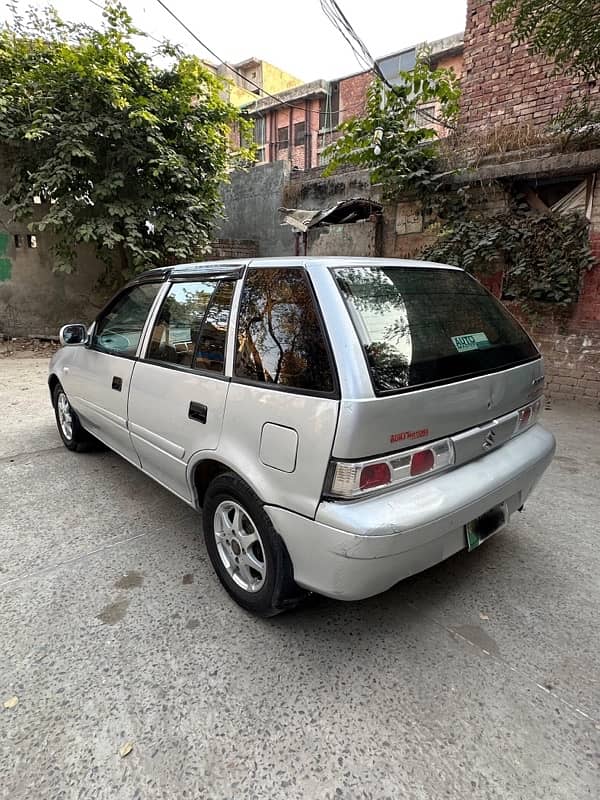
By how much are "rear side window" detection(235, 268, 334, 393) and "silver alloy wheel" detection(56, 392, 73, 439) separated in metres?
2.48

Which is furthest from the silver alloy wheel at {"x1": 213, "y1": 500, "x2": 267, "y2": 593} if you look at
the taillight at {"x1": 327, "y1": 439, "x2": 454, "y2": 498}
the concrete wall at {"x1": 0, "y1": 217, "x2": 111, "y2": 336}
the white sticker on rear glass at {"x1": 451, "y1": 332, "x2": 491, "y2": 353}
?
the concrete wall at {"x1": 0, "y1": 217, "x2": 111, "y2": 336}

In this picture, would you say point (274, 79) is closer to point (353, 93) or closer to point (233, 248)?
point (353, 93)

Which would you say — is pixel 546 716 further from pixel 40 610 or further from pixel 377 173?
pixel 377 173

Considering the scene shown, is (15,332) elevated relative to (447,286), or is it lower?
lower

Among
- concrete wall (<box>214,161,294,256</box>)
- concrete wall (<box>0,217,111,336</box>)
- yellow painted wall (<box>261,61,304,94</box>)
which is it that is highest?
yellow painted wall (<box>261,61,304,94</box>)

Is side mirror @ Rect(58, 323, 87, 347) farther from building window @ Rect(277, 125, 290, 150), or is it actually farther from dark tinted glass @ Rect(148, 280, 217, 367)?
building window @ Rect(277, 125, 290, 150)

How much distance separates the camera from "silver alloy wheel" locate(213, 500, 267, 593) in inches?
80.4

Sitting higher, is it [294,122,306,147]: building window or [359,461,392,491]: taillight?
[294,122,306,147]: building window

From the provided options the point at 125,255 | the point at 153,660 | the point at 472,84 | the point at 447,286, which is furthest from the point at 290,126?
the point at 153,660

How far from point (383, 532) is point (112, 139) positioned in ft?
28.4

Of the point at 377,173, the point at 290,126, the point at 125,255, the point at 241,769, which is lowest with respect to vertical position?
the point at 241,769

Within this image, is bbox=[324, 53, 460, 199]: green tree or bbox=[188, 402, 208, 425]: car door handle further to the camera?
bbox=[324, 53, 460, 199]: green tree

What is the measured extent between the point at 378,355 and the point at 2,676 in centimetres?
190

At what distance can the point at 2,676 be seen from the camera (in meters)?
1.77
